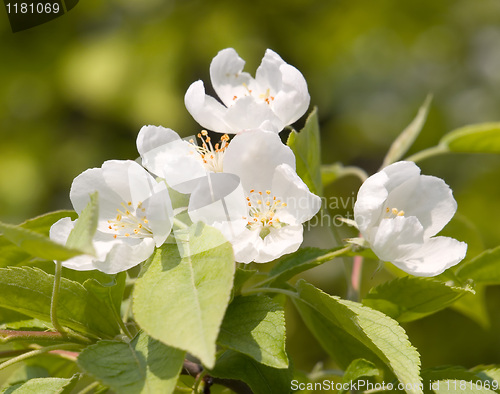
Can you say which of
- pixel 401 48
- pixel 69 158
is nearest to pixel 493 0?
pixel 401 48

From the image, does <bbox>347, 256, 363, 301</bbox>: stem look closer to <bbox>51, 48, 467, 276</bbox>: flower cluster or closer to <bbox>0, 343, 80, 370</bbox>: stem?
<bbox>51, 48, 467, 276</bbox>: flower cluster

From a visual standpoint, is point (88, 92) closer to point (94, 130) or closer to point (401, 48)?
point (94, 130)

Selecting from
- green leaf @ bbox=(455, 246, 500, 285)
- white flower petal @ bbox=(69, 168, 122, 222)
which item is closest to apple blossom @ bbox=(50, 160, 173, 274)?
white flower petal @ bbox=(69, 168, 122, 222)

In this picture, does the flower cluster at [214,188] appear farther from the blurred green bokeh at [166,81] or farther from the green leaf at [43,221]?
the blurred green bokeh at [166,81]

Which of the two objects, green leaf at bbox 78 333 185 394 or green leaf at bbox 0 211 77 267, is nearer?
green leaf at bbox 78 333 185 394

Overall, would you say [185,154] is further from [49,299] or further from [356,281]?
[356,281]

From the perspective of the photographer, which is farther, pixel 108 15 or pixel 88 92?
pixel 108 15
